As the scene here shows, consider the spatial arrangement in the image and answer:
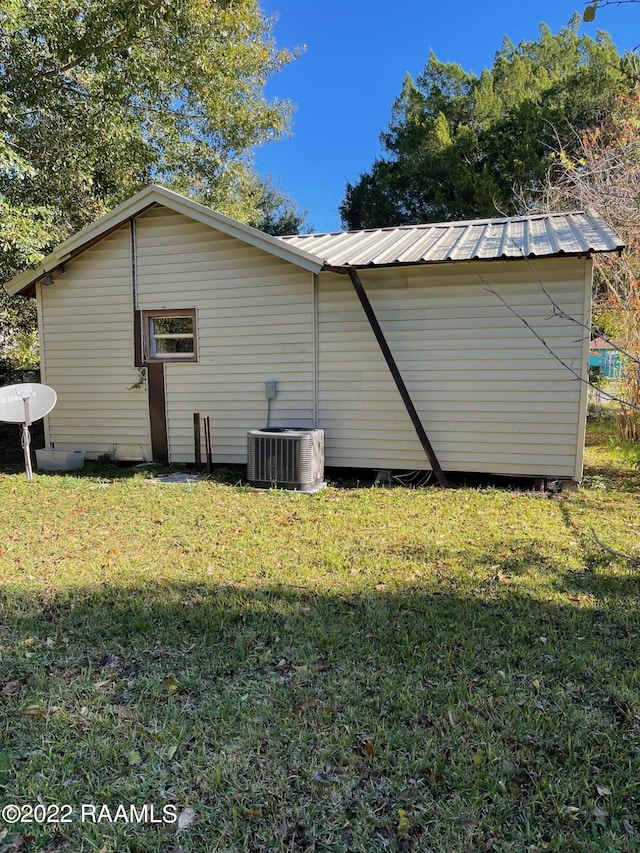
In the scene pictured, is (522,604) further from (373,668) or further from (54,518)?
(54,518)

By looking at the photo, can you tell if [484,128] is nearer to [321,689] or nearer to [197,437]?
[197,437]

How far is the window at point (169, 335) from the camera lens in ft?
25.6

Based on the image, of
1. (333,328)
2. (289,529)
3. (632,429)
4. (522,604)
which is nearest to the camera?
(522,604)

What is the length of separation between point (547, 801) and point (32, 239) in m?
8.57

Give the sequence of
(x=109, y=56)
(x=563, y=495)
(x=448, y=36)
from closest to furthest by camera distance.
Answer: (x=563, y=495)
(x=109, y=56)
(x=448, y=36)

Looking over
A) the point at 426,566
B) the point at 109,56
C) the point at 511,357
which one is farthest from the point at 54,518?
the point at 109,56

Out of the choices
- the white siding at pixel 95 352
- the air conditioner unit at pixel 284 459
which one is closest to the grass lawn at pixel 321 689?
the air conditioner unit at pixel 284 459

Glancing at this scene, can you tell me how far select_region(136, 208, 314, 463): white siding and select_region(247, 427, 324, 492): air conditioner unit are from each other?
762mm

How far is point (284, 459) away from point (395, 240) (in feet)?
12.4

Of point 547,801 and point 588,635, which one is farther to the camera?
point 588,635

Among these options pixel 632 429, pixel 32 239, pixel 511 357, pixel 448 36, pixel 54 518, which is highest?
pixel 448 36

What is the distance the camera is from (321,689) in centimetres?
260

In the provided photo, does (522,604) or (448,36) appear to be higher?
(448,36)

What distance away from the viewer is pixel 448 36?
715 inches
